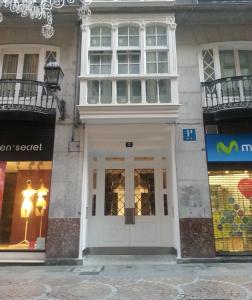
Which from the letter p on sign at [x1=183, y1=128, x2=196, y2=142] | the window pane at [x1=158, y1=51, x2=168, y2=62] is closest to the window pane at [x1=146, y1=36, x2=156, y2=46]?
the window pane at [x1=158, y1=51, x2=168, y2=62]

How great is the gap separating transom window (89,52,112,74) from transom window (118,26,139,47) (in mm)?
599

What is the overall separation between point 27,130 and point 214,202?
245 inches

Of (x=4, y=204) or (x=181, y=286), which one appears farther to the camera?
(x=4, y=204)

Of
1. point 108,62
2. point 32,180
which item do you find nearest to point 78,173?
point 32,180

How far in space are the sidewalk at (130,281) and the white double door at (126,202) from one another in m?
1.19

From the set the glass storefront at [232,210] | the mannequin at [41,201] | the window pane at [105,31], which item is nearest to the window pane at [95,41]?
the window pane at [105,31]

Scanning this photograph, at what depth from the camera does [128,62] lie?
8.92 meters

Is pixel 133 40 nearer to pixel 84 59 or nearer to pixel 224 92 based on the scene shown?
pixel 84 59

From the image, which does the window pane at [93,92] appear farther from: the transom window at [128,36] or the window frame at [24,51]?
the window frame at [24,51]

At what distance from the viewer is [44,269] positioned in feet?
24.3

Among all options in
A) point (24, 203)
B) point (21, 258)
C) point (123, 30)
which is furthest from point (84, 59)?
point (21, 258)

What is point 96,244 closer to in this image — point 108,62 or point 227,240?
point 227,240

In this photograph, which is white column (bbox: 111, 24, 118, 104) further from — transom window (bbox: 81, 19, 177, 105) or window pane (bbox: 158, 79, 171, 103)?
window pane (bbox: 158, 79, 171, 103)

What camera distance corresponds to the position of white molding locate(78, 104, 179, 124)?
8.28m
